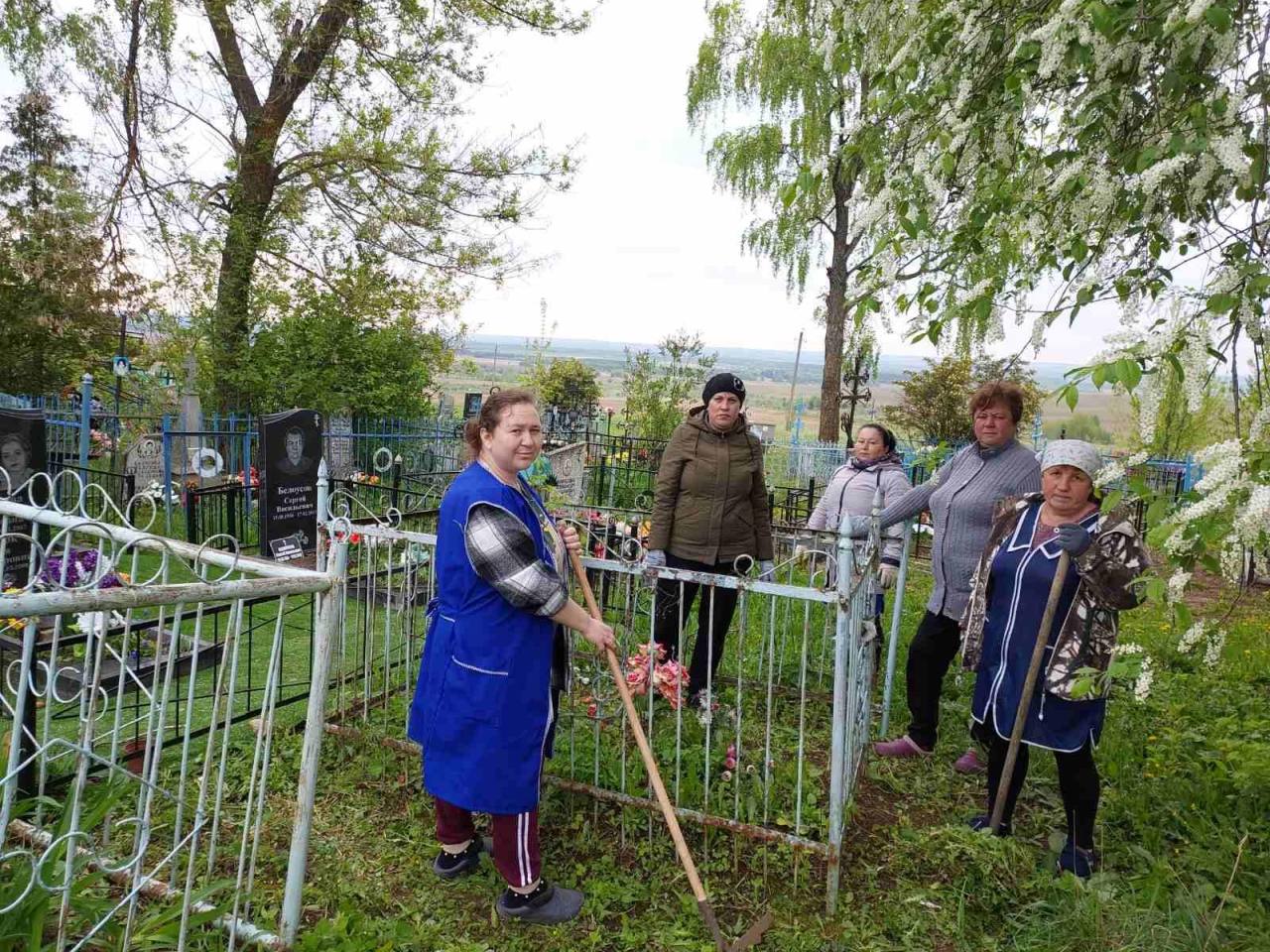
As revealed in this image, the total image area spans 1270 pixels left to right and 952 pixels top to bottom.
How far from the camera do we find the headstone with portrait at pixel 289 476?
690cm

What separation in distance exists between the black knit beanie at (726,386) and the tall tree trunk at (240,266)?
8.87 meters

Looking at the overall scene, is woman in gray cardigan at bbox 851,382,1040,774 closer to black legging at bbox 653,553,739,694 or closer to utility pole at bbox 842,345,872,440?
black legging at bbox 653,553,739,694

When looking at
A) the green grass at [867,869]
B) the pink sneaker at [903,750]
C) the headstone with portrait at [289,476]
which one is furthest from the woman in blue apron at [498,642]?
the headstone with portrait at [289,476]

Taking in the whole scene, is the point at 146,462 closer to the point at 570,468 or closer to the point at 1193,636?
the point at 570,468

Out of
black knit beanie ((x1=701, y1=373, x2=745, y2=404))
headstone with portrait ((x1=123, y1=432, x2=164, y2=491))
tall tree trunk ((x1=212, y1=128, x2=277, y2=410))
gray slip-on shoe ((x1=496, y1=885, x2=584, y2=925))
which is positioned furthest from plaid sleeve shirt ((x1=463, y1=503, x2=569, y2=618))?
tall tree trunk ((x1=212, y1=128, x2=277, y2=410))

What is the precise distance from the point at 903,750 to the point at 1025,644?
1265 mm

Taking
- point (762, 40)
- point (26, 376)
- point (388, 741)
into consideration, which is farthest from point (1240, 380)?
point (26, 376)

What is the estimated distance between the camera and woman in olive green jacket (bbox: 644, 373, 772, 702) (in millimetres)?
4012

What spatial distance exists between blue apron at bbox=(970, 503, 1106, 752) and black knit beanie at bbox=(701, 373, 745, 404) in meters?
1.45

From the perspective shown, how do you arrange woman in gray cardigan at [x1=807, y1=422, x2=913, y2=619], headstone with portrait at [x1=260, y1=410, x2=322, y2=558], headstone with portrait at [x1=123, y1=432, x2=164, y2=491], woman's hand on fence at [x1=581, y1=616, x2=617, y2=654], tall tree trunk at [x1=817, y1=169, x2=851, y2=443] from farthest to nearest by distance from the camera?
tall tree trunk at [x1=817, y1=169, x2=851, y2=443]
headstone with portrait at [x1=123, y1=432, x2=164, y2=491]
headstone with portrait at [x1=260, y1=410, x2=322, y2=558]
woman in gray cardigan at [x1=807, y1=422, x2=913, y2=619]
woman's hand on fence at [x1=581, y1=616, x2=617, y2=654]

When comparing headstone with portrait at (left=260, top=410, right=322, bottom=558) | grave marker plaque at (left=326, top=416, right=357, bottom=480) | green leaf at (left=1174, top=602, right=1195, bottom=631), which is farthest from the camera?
grave marker plaque at (left=326, top=416, right=357, bottom=480)

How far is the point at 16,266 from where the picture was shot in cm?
1335

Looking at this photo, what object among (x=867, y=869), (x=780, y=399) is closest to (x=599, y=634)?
(x=867, y=869)

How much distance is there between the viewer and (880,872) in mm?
3006
